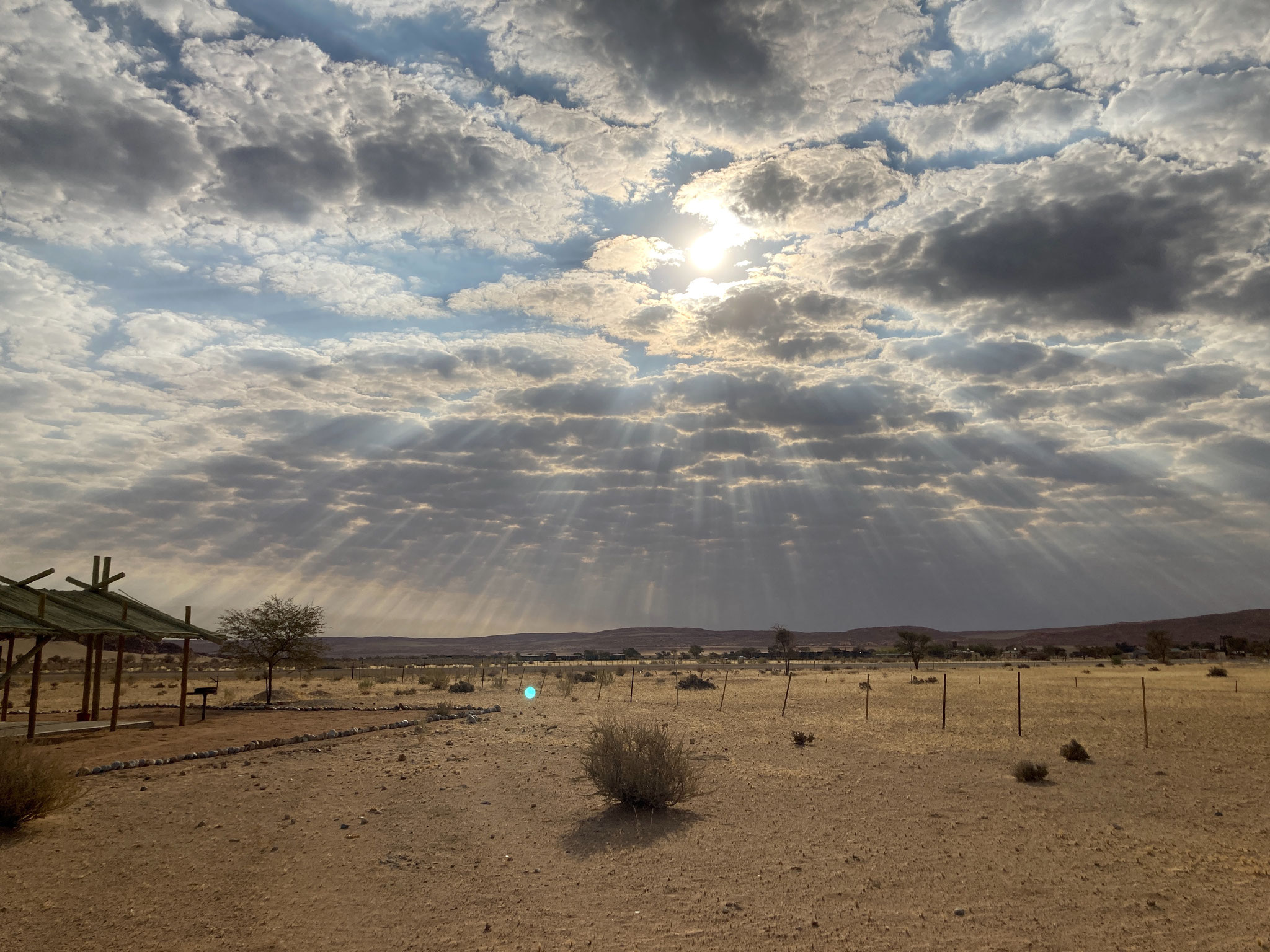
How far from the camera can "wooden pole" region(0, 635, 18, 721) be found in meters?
19.4

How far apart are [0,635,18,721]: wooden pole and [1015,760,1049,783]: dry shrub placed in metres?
21.9

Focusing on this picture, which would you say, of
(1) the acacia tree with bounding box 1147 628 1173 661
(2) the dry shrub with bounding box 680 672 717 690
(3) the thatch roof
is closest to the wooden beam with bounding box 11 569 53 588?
(3) the thatch roof

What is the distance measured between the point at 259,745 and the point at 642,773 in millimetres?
11979

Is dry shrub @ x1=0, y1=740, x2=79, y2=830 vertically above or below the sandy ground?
above

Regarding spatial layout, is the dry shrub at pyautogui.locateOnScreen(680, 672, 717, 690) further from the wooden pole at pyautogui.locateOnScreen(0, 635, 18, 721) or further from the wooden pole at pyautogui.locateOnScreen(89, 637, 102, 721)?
the wooden pole at pyautogui.locateOnScreen(0, 635, 18, 721)

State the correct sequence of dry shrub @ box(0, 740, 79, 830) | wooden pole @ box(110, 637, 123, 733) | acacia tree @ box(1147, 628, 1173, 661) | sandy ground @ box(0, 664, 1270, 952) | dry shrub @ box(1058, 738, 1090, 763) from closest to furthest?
sandy ground @ box(0, 664, 1270, 952), dry shrub @ box(0, 740, 79, 830), dry shrub @ box(1058, 738, 1090, 763), wooden pole @ box(110, 637, 123, 733), acacia tree @ box(1147, 628, 1173, 661)

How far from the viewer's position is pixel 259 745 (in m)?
20.7

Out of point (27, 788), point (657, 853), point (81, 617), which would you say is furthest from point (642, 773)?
point (81, 617)

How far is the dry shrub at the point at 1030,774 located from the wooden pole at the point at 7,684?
21908 mm

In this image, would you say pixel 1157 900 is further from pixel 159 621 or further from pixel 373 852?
pixel 159 621

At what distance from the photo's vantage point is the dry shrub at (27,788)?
11742 mm

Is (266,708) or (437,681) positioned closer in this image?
(266,708)

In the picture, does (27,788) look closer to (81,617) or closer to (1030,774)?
(81,617)

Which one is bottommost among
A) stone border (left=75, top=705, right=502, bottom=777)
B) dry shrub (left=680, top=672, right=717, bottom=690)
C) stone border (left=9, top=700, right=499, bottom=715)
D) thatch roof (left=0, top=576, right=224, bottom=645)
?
dry shrub (left=680, top=672, right=717, bottom=690)
